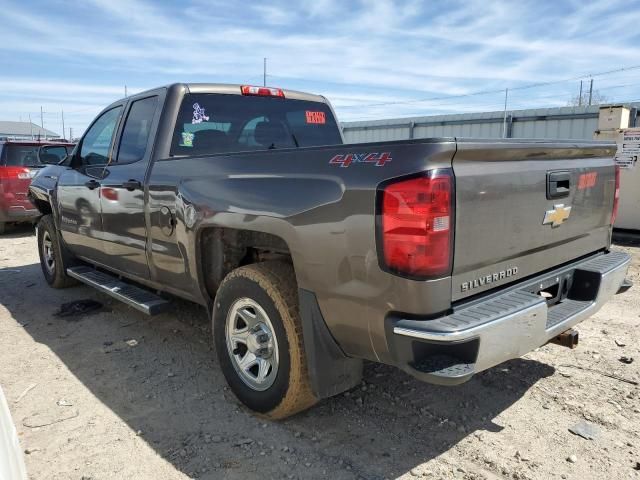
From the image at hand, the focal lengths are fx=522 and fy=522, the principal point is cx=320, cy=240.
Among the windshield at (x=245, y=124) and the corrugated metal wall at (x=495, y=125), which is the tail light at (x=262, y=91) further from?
the corrugated metal wall at (x=495, y=125)

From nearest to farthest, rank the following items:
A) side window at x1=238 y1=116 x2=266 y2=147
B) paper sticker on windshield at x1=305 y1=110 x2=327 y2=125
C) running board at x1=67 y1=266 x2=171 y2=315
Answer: running board at x1=67 y1=266 x2=171 y2=315 → side window at x1=238 y1=116 x2=266 y2=147 → paper sticker on windshield at x1=305 y1=110 x2=327 y2=125

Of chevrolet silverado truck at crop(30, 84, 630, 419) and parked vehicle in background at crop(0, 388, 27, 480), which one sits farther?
chevrolet silverado truck at crop(30, 84, 630, 419)

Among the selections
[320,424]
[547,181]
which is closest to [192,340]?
[320,424]

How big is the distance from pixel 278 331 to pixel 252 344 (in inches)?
11.4

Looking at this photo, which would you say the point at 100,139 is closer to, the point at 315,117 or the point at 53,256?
the point at 53,256

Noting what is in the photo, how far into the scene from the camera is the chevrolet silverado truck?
7.16ft

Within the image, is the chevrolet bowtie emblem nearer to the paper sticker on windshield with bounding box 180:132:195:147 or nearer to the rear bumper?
the rear bumper

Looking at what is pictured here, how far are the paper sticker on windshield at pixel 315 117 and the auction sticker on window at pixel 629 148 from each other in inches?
242

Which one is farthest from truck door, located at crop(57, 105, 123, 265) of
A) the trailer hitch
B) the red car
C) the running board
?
the red car

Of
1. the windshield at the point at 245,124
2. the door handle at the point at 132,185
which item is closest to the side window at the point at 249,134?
the windshield at the point at 245,124

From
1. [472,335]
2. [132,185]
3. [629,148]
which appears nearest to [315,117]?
[132,185]

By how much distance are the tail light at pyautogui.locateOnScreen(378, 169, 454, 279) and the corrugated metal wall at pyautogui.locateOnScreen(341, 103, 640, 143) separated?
937cm

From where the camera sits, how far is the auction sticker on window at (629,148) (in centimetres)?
858

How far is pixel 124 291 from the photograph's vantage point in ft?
14.0
